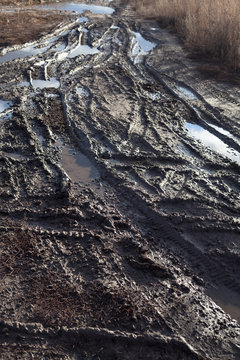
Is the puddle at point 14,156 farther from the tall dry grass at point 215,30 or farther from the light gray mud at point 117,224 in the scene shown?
the tall dry grass at point 215,30

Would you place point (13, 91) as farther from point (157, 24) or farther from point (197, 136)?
point (157, 24)

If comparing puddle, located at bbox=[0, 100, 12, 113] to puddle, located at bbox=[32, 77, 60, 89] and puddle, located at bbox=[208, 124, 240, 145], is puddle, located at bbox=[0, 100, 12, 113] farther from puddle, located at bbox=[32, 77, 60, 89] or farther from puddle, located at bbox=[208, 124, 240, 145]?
puddle, located at bbox=[208, 124, 240, 145]

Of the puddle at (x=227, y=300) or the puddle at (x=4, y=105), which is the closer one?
the puddle at (x=227, y=300)

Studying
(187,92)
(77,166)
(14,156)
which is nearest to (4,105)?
(14,156)

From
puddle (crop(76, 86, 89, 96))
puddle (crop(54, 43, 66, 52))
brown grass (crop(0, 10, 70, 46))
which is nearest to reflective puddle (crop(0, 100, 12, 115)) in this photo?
puddle (crop(76, 86, 89, 96))

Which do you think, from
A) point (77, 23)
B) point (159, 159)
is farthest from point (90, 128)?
point (77, 23)

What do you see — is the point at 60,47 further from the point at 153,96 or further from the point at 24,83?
the point at 153,96

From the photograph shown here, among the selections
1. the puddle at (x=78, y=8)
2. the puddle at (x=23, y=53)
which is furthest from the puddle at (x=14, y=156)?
the puddle at (x=78, y=8)
